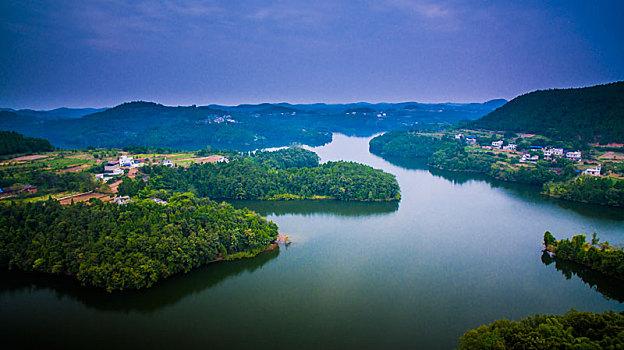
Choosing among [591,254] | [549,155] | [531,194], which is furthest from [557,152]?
[591,254]

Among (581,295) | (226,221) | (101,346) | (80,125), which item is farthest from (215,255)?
(80,125)

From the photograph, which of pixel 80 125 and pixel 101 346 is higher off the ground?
pixel 80 125

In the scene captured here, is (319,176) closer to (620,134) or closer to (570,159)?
(570,159)

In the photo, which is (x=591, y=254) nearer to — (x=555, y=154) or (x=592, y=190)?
(x=592, y=190)

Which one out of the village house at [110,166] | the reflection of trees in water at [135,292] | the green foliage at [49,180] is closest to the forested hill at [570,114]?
the reflection of trees in water at [135,292]

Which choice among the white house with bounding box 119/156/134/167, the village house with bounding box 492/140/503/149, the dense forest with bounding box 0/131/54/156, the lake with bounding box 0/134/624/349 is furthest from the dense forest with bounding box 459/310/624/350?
the village house with bounding box 492/140/503/149

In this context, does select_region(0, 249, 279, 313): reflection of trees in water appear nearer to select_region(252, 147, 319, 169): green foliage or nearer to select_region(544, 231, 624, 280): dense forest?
select_region(544, 231, 624, 280): dense forest
